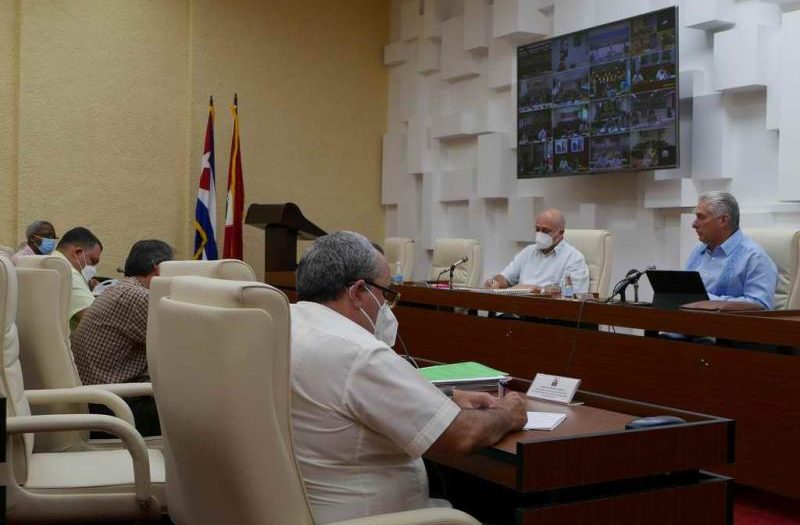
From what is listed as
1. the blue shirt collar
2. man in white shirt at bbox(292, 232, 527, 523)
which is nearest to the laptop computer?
the blue shirt collar

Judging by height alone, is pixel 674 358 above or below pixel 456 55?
below

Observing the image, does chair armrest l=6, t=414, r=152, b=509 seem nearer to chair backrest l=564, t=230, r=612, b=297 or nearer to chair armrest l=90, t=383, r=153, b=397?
chair armrest l=90, t=383, r=153, b=397

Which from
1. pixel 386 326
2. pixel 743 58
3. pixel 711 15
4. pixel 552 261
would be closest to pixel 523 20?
pixel 711 15

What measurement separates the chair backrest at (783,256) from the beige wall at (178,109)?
4.84m

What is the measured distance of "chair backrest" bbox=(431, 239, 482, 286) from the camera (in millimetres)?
6875

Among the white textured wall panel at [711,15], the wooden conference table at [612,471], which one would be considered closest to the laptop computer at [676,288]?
the wooden conference table at [612,471]

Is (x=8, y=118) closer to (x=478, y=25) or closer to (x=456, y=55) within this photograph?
(x=456, y=55)

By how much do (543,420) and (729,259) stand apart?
309 cm

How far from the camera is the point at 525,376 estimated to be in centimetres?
475

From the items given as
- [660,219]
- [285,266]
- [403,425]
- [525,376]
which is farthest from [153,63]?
[403,425]

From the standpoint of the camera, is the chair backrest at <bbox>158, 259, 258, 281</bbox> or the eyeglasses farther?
the chair backrest at <bbox>158, 259, 258, 281</bbox>

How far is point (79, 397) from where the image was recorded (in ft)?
9.48

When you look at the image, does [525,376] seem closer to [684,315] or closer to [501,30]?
[684,315]

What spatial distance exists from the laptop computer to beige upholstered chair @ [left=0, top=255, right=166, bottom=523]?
94.3 inches
